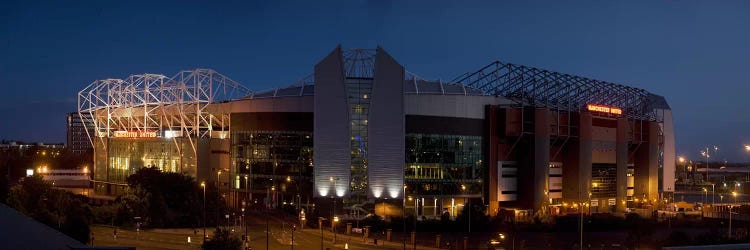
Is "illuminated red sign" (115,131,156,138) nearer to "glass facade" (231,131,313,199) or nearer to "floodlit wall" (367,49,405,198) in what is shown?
"glass facade" (231,131,313,199)

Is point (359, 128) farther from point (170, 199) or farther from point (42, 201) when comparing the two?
point (42, 201)

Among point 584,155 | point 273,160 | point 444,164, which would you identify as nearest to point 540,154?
point 584,155

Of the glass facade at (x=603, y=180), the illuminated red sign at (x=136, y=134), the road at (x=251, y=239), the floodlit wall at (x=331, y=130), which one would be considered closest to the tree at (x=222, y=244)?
the road at (x=251, y=239)

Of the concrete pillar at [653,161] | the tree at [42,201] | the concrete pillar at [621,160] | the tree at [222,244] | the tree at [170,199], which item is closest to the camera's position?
the tree at [222,244]

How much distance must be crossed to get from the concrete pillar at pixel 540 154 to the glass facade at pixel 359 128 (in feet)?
78.1

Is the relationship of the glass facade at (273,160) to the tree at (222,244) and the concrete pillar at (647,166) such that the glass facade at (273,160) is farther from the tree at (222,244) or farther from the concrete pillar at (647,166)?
the concrete pillar at (647,166)

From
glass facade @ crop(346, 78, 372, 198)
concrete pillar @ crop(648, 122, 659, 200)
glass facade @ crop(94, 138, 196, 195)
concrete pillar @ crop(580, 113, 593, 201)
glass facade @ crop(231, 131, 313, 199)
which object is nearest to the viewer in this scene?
glass facade @ crop(346, 78, 372, 198)

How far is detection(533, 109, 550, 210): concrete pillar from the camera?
313 feet

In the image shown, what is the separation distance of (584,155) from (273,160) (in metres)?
43.1

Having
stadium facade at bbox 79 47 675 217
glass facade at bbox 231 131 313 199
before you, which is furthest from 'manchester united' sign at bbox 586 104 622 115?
glass facade at bbox 231 131 313 199

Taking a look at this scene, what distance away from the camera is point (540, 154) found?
315ft

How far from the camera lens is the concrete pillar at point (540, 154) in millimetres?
95500

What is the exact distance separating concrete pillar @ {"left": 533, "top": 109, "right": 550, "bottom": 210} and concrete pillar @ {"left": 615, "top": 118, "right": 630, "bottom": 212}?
841 inches

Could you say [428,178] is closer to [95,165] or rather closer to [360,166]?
[360,166]
